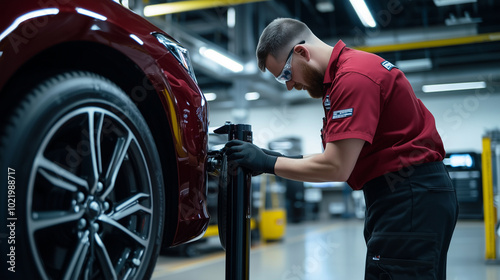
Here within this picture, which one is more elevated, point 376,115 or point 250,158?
point 376,115

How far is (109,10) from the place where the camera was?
139 centimetres

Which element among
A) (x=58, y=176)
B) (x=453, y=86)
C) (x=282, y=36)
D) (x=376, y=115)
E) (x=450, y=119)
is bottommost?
(x=58, y=176)

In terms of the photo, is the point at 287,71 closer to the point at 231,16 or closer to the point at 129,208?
the point at 129,208

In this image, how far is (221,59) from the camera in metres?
8.73

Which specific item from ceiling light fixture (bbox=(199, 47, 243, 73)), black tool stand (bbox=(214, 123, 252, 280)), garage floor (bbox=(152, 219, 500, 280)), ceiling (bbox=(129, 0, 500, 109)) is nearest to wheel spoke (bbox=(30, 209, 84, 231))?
black tool stand (bbox=(214, 123, 252, 280))

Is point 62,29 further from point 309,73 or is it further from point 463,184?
point 463,184

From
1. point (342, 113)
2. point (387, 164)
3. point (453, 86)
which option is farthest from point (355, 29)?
point (342, 113)

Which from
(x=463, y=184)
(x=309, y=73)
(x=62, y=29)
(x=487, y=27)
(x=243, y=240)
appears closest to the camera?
(x=62, y=29)

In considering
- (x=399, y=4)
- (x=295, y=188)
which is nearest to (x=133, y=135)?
(x=399, y=4)

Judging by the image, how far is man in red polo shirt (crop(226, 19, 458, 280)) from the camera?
1.44 m

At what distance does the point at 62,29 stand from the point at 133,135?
39cm

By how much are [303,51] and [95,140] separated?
81 cm

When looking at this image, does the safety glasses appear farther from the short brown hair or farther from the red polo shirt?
the red polo shirt

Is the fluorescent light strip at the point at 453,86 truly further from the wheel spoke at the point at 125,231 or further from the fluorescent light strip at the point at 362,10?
the wheel spoke at the point at 125,231
